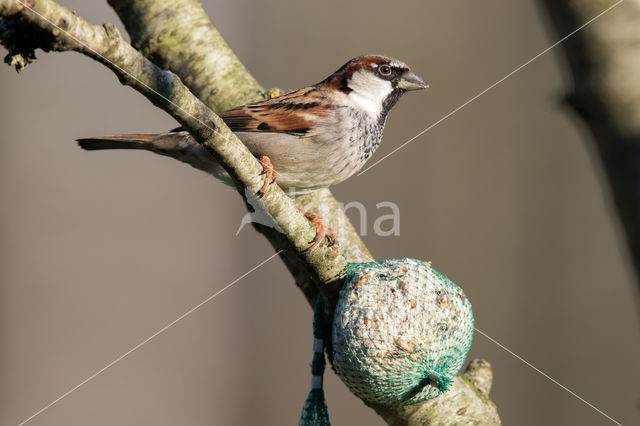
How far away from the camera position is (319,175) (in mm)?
2350

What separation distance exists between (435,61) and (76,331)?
3.23m

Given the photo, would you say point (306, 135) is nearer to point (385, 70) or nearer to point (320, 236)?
point (385, 70)

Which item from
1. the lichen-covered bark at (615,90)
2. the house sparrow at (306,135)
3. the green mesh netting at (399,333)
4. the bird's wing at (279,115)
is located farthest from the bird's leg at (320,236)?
the lichen-covered bark at (615,90)

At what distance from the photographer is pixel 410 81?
8.22 ft

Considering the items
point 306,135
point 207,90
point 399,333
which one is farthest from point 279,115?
point 399,333

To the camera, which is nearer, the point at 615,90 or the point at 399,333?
the point at 615,90

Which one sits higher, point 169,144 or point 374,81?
point 169,144

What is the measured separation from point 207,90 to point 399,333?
1.35m

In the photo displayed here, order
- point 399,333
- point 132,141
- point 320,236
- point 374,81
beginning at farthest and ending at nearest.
→ point 374,81, point 132,141, point 320,236, point 399,333

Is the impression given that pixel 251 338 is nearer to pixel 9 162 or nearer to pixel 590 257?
pixel 9 162

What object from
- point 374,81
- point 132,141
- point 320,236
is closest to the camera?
point 320,236

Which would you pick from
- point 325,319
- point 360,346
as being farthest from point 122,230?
point 360,346

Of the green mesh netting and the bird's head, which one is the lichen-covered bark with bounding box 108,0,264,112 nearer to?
the bird's head

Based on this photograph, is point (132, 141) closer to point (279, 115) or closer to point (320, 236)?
point (279, 115)
